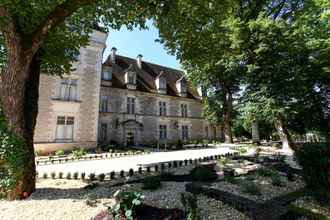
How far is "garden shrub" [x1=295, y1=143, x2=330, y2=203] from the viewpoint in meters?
4.70

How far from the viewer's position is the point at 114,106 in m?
20.7

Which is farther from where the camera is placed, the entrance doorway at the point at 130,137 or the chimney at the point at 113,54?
the chimney at the point at 113,54

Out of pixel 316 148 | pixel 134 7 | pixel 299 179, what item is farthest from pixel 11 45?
pixel 299 179

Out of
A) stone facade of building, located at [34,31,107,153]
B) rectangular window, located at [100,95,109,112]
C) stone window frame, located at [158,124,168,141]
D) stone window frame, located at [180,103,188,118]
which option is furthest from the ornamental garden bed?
stone window frame, located at [180,103,188,118]

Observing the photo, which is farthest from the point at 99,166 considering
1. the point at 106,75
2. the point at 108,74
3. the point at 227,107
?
the point at 227,107

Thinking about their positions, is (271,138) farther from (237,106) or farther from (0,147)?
(0,147)

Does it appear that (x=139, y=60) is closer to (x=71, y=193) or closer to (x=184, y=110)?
(x=184, y=110)

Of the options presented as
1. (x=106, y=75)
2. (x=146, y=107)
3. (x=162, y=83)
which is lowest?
(x=146, y=107)

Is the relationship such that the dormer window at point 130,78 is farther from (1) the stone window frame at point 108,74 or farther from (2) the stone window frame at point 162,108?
(2) the stone window frame at point 162,108

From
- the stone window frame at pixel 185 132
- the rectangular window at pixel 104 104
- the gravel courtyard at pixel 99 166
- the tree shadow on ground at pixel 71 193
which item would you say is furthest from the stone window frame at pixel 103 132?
the tree shadow on ground at pixel 71 193

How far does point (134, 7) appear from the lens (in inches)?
265

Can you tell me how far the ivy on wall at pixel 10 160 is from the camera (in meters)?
4.80

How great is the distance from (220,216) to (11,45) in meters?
6.00

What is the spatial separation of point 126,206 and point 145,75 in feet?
75.0
